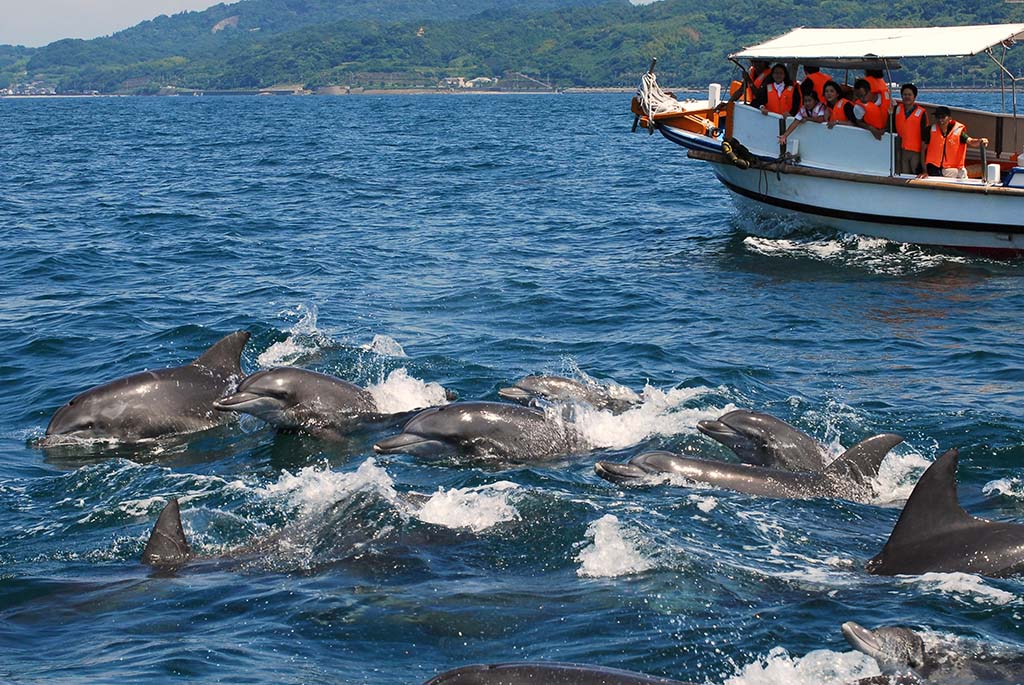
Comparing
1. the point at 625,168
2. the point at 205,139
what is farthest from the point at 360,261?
the point at 205,139

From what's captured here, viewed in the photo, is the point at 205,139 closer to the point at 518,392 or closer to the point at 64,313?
the point at 64,313

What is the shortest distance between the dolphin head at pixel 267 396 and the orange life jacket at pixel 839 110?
47.1 ft

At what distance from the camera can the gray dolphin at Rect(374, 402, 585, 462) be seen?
11.9 m

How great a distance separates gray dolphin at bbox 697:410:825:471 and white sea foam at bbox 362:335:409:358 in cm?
587

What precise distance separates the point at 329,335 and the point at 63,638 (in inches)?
384

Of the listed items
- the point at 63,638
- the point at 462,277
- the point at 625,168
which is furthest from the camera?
the point at 625,168

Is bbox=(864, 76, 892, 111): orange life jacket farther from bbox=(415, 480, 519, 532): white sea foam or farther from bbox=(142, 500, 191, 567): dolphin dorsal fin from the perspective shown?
bbox=(142, 500, 191, 567): dolphin dorsal fin

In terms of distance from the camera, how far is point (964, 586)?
8.69 m

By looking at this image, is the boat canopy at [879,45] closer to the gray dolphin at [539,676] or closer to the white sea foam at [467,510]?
the white sea foam at [467,510]

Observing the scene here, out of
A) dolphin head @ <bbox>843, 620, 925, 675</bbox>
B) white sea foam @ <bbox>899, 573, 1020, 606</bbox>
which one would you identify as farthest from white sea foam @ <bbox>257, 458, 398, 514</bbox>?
dolphin head @ <bbox>843, 620, 925, 675</bbox>

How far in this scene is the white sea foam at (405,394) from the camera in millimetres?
13945

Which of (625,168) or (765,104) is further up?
(765,104)

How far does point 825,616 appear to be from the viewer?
332 inches

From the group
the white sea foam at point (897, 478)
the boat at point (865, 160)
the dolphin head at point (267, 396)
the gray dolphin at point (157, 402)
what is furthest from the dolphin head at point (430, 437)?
the boat at point (865, 160)
